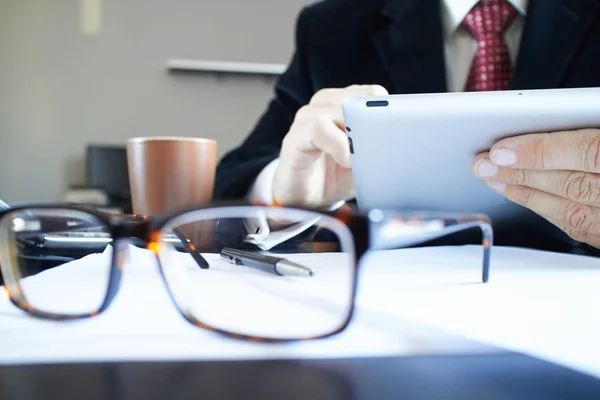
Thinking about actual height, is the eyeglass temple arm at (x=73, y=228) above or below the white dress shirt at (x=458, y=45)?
below

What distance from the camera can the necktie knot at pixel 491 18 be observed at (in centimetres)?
60

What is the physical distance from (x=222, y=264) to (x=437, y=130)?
0.17 metres

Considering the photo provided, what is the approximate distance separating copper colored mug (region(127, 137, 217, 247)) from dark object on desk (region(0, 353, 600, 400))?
0.23 m

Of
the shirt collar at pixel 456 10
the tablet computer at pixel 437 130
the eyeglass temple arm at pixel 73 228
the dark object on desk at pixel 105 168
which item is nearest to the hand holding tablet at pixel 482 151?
the tablet computer at pixel 437 130

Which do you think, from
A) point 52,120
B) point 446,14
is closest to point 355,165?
point 446,14

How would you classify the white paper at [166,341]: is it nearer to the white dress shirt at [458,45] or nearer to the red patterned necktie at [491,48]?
the white dress shirt at [458,45]

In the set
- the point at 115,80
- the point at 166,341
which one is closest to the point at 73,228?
the point at 166,341

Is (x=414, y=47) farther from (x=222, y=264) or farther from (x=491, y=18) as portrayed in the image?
(x=222, y=264)

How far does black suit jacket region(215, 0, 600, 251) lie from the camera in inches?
22.1

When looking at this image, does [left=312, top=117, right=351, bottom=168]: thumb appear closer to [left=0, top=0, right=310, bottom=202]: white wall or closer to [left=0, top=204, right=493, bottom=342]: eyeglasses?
[left=0, top=204, right=493, bottom=342]: eyeglasses

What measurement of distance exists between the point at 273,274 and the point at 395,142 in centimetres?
12

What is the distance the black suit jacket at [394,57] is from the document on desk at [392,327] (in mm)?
Answer: 258

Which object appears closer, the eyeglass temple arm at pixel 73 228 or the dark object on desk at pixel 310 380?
the dark object on desk at pixel 310 380

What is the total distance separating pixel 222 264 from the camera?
1.01 feet
